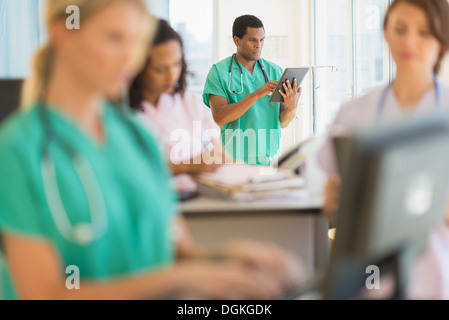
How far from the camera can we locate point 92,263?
69 cm

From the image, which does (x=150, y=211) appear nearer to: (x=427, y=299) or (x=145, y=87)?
(x=145, y=87)

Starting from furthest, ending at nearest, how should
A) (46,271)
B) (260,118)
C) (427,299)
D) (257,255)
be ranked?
(260,118) < (427,299) < (257,255) < (46,271)

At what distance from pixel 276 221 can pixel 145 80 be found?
1.16 feet

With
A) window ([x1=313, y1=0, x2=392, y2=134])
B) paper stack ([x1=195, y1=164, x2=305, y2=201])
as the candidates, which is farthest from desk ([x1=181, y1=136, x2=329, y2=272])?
window ([x1=313, y1=0, x2=392, y2=134])

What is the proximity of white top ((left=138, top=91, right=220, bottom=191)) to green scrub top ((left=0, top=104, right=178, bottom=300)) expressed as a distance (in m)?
0.18

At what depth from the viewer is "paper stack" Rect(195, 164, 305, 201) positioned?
108cm

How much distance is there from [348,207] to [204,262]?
218mm

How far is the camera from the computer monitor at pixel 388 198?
65cm

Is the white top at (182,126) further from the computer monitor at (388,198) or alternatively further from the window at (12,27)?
the window at (12,27)

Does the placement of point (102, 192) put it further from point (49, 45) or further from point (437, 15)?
point (437, 15)

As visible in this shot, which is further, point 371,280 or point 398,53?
point 398,53

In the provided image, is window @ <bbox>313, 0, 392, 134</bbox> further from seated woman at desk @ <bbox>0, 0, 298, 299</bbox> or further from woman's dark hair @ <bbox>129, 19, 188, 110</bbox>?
seated woman at desk @ <bbox>0, 0, 298, 299</bbox>

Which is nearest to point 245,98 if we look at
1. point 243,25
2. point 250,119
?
point 250,119
